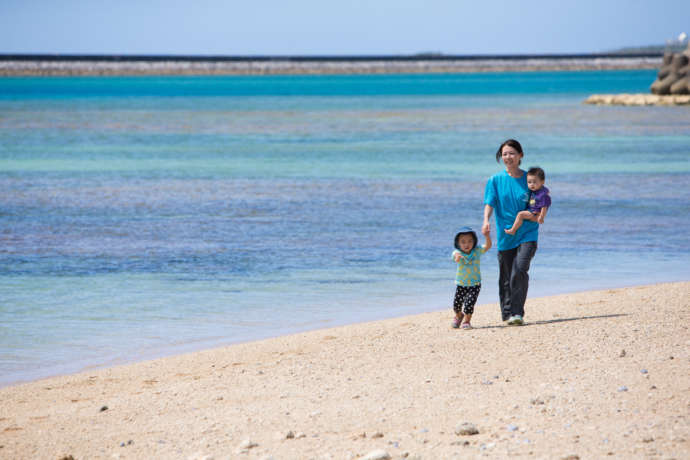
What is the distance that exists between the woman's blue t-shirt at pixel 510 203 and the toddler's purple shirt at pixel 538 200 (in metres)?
0.04

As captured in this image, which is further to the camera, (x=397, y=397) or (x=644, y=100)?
(x=644, y=100)

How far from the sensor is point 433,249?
41.1 feet

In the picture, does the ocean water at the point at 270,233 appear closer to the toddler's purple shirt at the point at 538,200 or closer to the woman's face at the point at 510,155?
the toddler's purple shirt at the point at 538,200

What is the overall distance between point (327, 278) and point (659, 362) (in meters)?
5.26

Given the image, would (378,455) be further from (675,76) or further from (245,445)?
(675,76)

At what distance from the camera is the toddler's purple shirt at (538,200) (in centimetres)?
708

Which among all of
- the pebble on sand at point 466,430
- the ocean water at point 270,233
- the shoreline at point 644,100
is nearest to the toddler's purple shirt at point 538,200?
the ocean water at point 270,233

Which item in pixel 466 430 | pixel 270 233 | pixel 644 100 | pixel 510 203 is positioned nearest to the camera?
pixel 466 430

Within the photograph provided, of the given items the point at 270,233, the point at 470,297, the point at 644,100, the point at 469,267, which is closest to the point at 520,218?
the point at 469,267

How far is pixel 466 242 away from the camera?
730 cm

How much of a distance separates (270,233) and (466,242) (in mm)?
6974

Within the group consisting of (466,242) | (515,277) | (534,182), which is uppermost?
(534,182)

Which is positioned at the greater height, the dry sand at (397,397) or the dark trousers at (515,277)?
the dark trousers at (515,277)

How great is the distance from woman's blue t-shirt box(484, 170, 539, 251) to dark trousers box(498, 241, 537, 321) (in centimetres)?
7
